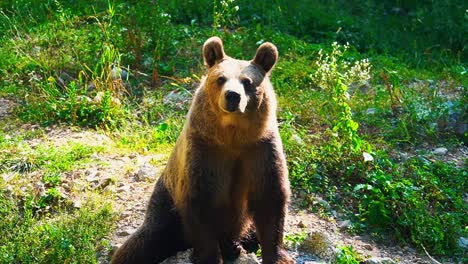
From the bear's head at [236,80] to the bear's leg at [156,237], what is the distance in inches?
38.7

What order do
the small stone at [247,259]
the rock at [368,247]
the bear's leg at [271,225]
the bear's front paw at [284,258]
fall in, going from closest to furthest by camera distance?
1. the bear's leg at [271,225]
2. the bear's front paw at [284,258]
3. the small stone at [247,259]
4. the rock at [368,247]

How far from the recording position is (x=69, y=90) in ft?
24.4

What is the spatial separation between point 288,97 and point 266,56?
114 inches

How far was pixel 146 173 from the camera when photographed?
6551 mm

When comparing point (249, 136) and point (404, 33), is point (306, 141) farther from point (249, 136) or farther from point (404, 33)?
point (404, 33)

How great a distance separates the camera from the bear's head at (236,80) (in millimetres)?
4594

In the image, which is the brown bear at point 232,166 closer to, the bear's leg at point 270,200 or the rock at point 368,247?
the bear's leg at point 270,200

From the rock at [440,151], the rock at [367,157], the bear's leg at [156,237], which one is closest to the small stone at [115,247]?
the bear's leg at [156,237]

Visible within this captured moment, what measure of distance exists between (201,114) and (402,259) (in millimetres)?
2057

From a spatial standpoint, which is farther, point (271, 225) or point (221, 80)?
point (271, 225)

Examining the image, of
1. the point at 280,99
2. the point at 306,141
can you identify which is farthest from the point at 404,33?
the point at 306,141

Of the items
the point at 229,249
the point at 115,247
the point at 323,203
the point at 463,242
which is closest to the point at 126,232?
the point at 115,247

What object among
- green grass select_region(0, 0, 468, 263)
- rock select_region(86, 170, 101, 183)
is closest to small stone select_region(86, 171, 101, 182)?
rock select_region(86, 170, 101, 183)

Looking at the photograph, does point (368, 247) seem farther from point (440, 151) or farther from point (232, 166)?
point (440, 151)
